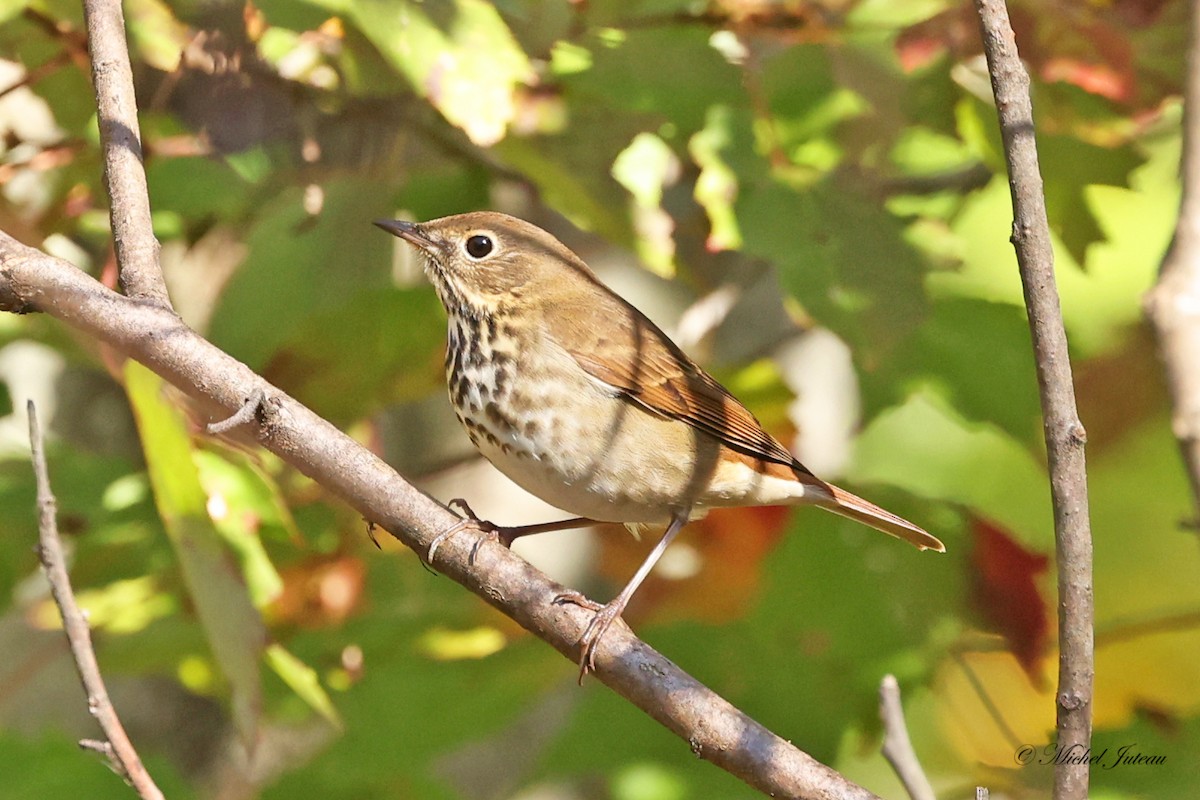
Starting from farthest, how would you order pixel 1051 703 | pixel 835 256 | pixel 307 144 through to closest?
pixel 1051 703 < pixel 307 144 < pixel 835 256

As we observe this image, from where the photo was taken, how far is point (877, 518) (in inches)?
117

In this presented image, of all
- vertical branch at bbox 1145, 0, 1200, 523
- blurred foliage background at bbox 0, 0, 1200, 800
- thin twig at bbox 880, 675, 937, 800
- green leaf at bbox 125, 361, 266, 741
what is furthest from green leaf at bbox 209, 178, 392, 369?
vertical branch at bbox 1145, 0, 1200, 523

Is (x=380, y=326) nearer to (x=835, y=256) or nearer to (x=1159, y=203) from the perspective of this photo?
(x=835, y=256)

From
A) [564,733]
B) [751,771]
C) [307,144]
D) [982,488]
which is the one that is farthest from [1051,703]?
[307,144]

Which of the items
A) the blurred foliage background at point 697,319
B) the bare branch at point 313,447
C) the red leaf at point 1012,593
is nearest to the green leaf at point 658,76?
the blurred foliage background at point 697,319

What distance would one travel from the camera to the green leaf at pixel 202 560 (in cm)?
224

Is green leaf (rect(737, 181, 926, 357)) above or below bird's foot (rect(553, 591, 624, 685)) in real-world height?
above

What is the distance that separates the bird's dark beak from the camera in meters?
2.95

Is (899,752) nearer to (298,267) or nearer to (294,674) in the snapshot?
(294,674)

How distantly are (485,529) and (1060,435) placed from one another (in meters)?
1.35

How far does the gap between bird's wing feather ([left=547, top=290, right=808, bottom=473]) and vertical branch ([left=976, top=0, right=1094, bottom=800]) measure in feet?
4.53

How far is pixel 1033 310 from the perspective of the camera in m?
1.76

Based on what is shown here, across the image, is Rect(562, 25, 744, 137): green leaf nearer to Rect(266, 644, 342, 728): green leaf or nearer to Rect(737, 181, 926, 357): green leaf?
Rect(737, 181, 926, 357): green leaf

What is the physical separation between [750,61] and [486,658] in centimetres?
159
